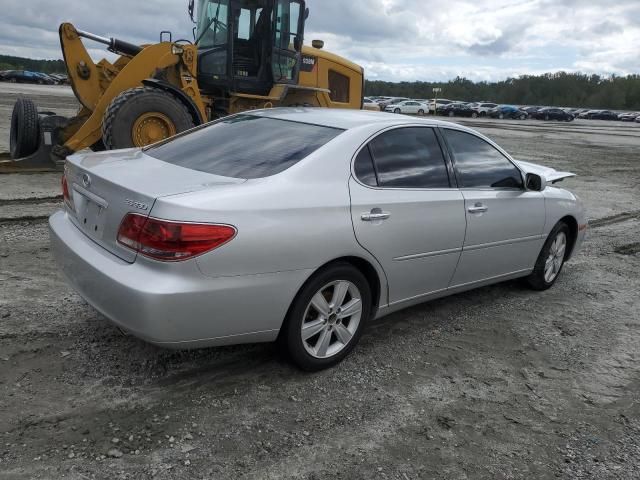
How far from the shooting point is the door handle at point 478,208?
4.23 meters

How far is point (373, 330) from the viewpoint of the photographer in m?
4.26

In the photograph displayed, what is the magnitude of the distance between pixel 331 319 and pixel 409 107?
4874cm

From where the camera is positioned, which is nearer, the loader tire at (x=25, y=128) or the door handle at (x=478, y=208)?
the door handle at (x=478, y=208)

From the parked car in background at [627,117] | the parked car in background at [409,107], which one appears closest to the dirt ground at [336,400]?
the parked car in background at [409,107]

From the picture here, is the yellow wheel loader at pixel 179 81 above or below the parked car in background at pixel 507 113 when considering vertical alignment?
below

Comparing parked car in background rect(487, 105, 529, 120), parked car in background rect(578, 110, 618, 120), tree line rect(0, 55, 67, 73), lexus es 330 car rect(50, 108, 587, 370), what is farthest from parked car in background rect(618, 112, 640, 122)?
tree line rect(0, 55, 67, 73)

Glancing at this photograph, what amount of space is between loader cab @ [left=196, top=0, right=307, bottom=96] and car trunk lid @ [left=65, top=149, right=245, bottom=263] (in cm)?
693

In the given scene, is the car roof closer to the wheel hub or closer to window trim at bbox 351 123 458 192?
window trim at bbox 351 123 458 192

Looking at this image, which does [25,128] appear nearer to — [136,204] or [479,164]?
[136,204]

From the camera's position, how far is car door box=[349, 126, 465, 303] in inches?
140

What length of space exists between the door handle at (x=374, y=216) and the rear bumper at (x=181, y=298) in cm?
53

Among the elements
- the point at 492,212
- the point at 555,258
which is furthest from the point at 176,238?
the point at 555,258

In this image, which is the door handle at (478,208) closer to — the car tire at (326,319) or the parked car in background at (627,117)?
the car tire at (326,319)

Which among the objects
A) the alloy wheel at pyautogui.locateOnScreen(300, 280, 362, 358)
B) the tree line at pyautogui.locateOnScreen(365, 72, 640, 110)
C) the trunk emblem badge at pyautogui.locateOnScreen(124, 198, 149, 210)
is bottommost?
the alloy wheel at pyautogui.locateOnScreen(300, 280, 362, 358)
